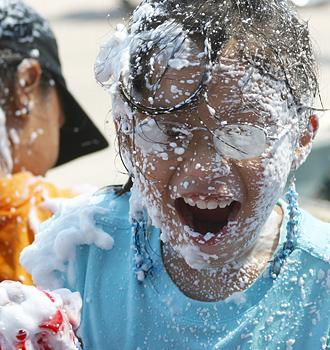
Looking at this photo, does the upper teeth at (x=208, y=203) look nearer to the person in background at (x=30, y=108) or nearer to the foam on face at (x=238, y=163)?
the foam on face at (x=238, y=163)

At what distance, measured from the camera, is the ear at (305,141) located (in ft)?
4.06

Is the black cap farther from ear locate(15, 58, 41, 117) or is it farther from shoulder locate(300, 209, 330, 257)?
shoulder locate(300, 209, 330, 257)

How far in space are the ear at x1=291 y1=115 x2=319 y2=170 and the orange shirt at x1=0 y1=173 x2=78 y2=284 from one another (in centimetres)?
94

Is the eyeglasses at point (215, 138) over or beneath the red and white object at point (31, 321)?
over

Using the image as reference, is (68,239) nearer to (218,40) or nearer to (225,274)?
(225,274)

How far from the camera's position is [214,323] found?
1.24 meters

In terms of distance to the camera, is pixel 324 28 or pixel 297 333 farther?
pixel 324 28

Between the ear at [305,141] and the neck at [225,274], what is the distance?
0.17 m

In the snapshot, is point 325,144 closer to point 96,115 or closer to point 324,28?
point 96,115

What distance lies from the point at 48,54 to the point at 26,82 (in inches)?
6.4

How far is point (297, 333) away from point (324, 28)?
7.32 m

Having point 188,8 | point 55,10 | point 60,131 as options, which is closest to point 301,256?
point 188,8

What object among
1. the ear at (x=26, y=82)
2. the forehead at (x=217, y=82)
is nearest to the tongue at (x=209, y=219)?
the forehead at (x=217, y=82)

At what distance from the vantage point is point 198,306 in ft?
4.10
